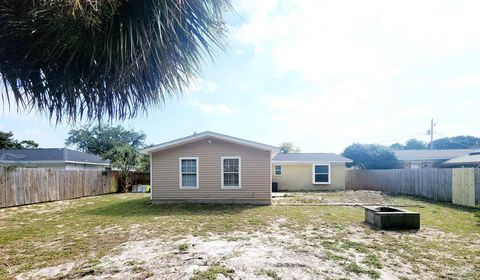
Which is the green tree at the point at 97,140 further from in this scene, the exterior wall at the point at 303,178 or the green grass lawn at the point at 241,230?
the green grass lawn at the point at 241,230

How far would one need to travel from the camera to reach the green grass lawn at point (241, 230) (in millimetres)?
4480

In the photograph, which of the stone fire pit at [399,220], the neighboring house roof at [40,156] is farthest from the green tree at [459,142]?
the neighboring house roof at [40,156]

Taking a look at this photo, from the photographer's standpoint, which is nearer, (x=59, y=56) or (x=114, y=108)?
(x=59, y=56)

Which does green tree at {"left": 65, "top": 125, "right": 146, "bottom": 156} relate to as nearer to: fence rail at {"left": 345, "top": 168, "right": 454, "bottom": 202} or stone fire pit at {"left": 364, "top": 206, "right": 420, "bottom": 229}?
fence rail at {"left": 345, "top": 168, "right": 454, "bottom": 202}

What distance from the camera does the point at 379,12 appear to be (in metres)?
4.53

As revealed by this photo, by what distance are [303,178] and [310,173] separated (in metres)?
0.57

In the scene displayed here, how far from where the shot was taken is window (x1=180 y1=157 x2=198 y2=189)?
37.2 feet

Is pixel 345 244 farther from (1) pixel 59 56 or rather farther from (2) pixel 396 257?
A: (1) pixel 59 56

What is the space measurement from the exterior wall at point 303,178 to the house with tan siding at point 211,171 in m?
7.39

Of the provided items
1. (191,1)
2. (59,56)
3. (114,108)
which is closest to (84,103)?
(114,108)

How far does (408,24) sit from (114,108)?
650 centimetres

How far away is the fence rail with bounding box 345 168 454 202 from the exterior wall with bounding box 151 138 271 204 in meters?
7.90

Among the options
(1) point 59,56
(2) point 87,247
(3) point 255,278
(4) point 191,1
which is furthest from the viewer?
(2) point 87,247

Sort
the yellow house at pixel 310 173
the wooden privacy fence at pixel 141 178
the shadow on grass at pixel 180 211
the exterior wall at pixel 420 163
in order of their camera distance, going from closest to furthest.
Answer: the shadow on grass at pixel 180 211 < the yellow house at pixel 310 173 < the wooden privacy fence at pixel 141 178 < the exterior wall at pixel 420 163
